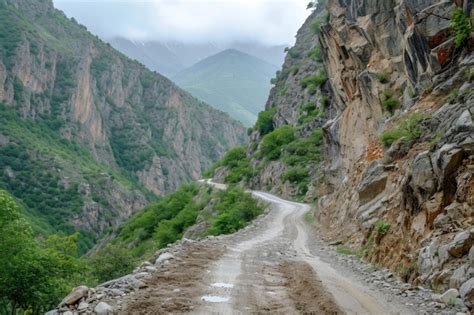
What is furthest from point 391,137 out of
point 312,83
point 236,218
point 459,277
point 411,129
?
point 312,83

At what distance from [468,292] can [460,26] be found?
393 inches

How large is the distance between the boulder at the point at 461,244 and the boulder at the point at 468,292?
941mm

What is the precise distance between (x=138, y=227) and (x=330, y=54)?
54.4 meters

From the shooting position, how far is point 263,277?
11539 mm

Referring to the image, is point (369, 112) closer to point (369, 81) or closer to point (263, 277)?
point (369, 81)

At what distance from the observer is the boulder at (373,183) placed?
16.9 m

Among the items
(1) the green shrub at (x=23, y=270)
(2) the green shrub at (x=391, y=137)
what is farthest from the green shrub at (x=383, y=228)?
(1) the green shrub at (x=23, y=270)

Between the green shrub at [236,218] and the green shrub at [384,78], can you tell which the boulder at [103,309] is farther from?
the green shrub at [236,218]

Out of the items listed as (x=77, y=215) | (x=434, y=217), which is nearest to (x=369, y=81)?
(x=434, y=217)

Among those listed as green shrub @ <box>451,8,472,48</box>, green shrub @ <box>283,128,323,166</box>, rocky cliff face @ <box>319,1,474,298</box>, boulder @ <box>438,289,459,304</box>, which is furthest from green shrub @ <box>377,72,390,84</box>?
green shrub @ <box>283,128,323,166</box>

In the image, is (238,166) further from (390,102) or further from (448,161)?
(448,161)

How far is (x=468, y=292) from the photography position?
27.1 ft

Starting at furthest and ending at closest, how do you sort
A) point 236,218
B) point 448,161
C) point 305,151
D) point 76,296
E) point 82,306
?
1. point 305,151
2. point 236,218
3. point 448,161
4. point 76,296
5. point 82,306

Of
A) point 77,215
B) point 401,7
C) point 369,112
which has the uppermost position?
point 401,7
